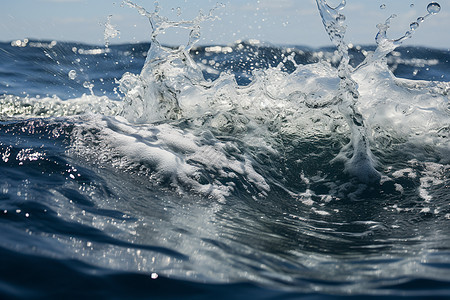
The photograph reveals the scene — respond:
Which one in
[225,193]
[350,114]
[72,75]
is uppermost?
[72,75]

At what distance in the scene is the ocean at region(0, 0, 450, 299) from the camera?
5.58 ft

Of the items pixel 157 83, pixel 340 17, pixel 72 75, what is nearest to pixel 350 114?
pixel 340 17

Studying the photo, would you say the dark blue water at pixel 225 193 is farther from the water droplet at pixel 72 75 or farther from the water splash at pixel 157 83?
the water droplet at pixel 72 75

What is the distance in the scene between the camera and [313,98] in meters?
4.36

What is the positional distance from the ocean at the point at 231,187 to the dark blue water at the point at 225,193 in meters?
0.01

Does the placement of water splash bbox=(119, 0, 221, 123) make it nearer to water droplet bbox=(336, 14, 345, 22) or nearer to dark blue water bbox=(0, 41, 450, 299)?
dark blue water bbox=(0, 41, 450, 299)

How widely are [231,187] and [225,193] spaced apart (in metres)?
0.11

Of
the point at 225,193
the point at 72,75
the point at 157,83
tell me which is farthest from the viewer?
the point at 72,75

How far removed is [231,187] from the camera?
3.07 metres

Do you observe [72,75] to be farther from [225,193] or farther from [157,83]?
[225,193]

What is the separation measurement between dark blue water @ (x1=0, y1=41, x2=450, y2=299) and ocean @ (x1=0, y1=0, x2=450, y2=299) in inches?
0.4

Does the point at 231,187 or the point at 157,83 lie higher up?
the point at 157,83

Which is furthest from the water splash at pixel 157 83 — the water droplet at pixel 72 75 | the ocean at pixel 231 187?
the water droplet at pixel 72 75

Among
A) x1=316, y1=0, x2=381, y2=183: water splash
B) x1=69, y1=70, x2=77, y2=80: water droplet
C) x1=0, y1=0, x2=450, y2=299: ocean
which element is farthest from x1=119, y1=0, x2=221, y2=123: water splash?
x1=69, y1=70, x2=77, y2=80: water droplet
